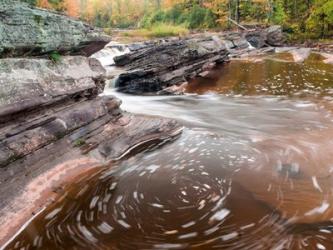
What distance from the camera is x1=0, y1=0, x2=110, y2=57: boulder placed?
5.86 metres

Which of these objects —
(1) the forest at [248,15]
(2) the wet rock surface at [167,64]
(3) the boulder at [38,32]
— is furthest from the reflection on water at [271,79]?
(1) the forest at [248,15]

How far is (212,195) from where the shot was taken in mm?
5262

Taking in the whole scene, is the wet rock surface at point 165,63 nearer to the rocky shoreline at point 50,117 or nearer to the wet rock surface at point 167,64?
the wet rock surface at point 167,64

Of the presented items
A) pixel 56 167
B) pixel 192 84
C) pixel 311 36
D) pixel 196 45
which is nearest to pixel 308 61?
pixel 196 45

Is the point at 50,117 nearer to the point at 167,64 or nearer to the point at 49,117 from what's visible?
the point at 49,117

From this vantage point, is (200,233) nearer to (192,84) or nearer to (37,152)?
(37,152)

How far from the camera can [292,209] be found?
4781 millimetres

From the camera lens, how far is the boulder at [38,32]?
5.86 m

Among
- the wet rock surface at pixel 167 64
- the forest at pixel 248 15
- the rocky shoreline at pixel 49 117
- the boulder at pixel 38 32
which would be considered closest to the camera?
the rocky shoreline at pixel 49 117

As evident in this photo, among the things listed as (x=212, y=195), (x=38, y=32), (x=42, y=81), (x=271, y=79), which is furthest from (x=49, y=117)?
(x=271, y=79)

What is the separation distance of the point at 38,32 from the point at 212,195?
424cm

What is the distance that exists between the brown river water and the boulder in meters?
2.53

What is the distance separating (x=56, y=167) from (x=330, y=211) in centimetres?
429

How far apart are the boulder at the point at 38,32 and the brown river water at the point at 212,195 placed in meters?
2.53
